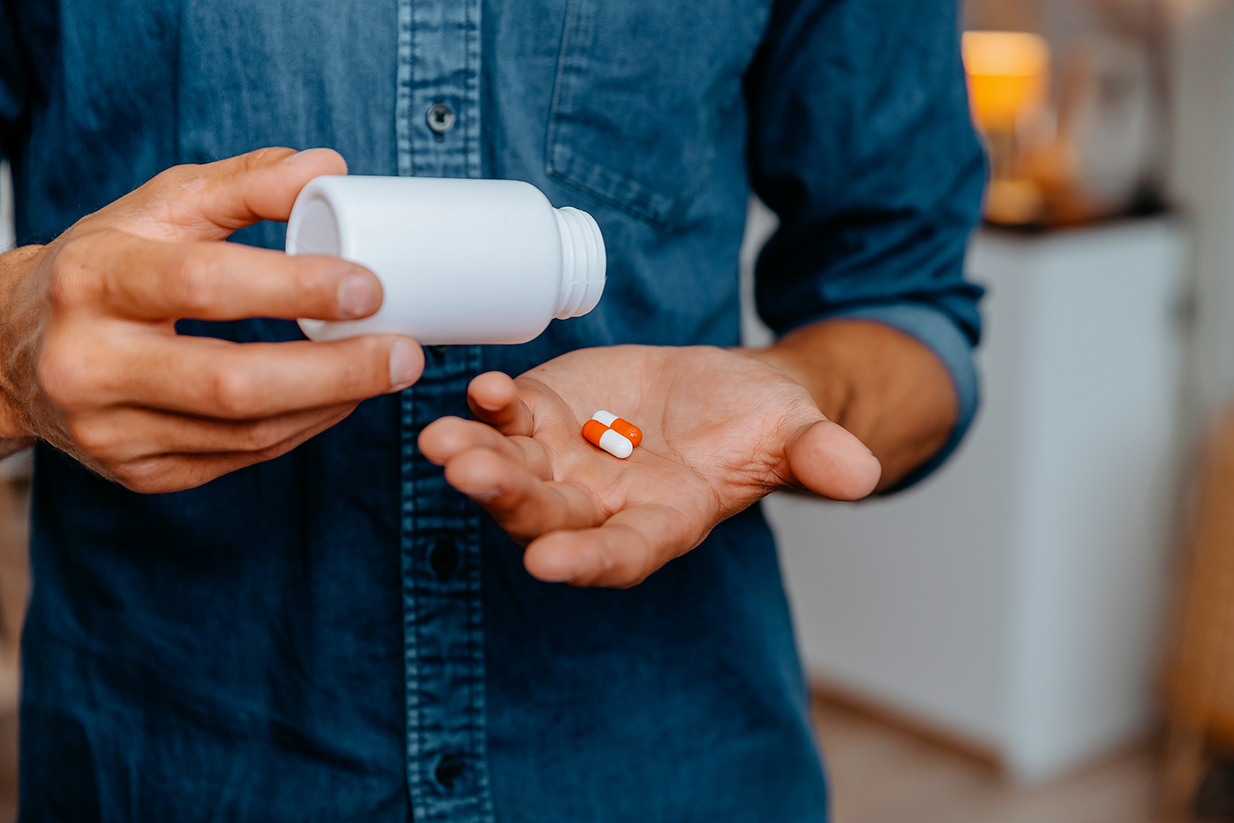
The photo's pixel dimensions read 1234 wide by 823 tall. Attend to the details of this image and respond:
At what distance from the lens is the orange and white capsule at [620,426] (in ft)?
1.89

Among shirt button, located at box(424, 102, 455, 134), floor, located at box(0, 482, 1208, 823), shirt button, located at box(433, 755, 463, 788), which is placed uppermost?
shirt button, located at box(424, 102, 455, 134)

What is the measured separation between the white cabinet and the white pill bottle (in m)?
1.63

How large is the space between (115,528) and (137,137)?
9.1 inches

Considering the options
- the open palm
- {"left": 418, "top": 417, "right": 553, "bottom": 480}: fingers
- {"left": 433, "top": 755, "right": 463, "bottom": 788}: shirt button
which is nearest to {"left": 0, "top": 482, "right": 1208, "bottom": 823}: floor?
{"left": 433, "top": 755, "right": 463, "bottom": 788}: shirt button

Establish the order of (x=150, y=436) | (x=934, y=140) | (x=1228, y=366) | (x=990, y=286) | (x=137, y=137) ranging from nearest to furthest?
(x=150, y=436), (x=137, y=137), (x=934, y=140), (x=990, y=286), (x=1228, y=366)

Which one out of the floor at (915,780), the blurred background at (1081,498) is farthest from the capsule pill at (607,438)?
the floor at (915,780)

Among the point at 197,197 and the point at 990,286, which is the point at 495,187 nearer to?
the point at 197,197

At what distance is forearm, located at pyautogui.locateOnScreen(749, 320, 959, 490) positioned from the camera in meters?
0.74

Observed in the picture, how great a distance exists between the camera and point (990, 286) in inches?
80.0

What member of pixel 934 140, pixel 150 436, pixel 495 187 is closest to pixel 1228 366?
pixel 934 140

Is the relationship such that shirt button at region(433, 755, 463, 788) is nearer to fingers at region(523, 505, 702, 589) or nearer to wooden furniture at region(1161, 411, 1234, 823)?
fingers at region(523, 505, 702, 589)

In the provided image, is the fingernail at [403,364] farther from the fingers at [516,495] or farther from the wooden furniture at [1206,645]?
the wooden furniture at [1206,645]

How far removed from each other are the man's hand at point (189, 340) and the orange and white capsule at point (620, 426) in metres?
0.14

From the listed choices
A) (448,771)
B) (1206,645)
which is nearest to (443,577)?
(448,771)
